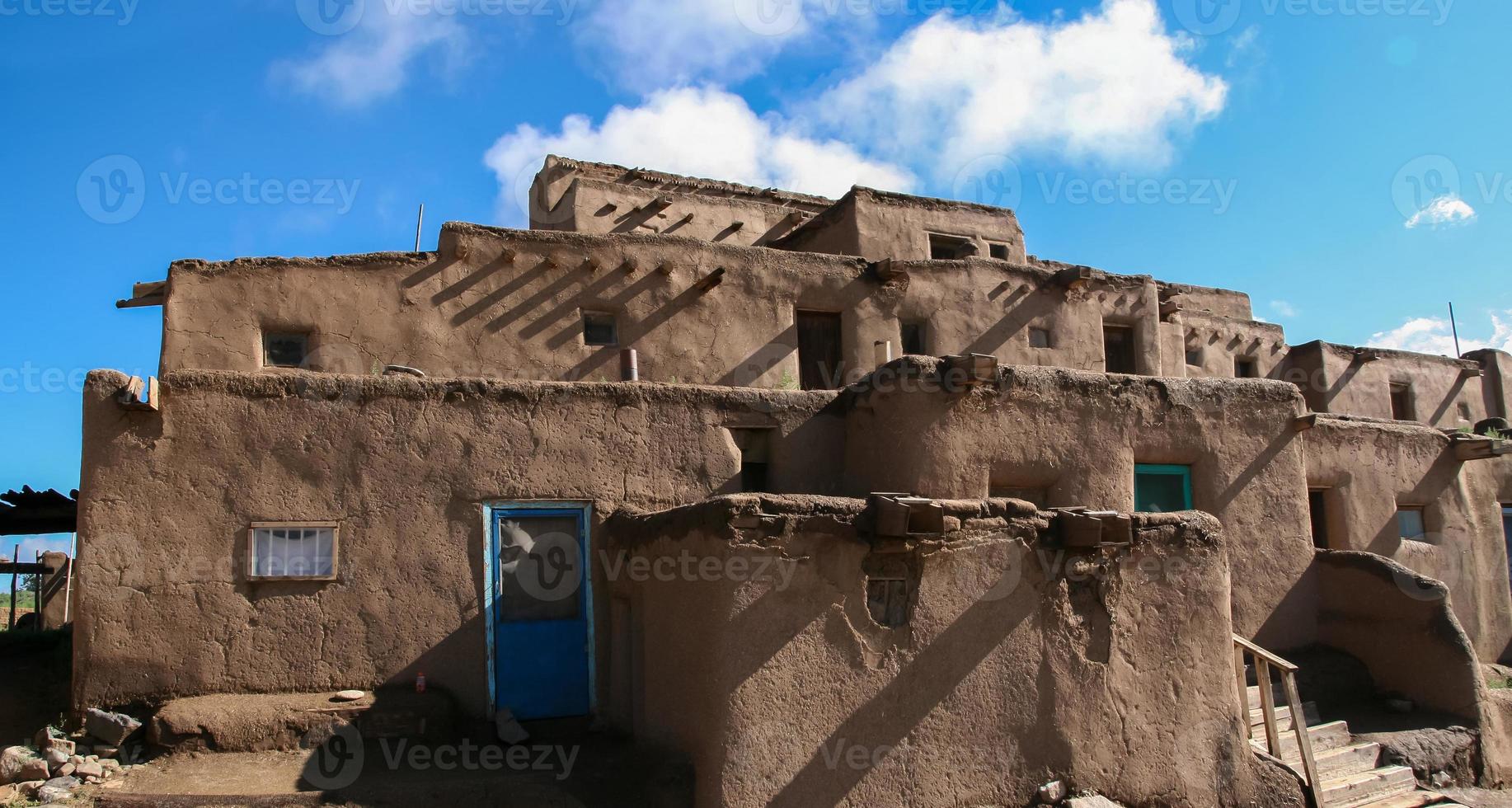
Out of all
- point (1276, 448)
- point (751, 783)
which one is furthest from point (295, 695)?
point (1276, 448)

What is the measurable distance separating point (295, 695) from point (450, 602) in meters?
1.31

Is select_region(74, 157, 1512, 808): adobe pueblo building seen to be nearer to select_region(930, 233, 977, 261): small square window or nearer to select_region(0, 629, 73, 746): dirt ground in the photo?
select_region(0, 629, 73, 746): dirt ground

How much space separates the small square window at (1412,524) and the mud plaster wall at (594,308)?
4497 millimetres

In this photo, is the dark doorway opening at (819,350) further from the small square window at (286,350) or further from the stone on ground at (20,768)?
the stone on ground at (20,768)

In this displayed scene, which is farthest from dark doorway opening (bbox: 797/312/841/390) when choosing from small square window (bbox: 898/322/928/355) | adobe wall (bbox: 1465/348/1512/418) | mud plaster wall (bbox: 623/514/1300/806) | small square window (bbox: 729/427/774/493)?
adobe wall (bbox: 1465/348/1512/418)

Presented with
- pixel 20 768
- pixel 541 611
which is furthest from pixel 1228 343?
pixel 20 768

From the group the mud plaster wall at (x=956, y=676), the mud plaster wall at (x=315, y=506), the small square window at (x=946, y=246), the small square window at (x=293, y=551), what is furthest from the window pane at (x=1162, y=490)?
the small square window at (x=293, y=551)

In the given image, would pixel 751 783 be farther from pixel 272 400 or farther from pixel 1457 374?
pixel 1457 374

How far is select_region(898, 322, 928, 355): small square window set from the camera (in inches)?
609

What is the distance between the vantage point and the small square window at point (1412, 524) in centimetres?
1359

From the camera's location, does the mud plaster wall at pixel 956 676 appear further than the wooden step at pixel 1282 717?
No

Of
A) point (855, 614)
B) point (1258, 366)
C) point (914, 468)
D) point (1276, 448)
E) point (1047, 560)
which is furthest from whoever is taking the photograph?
point (1258, 366)

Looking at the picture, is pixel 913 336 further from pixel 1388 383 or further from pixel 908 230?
pixel 1388 383

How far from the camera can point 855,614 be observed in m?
7.30
